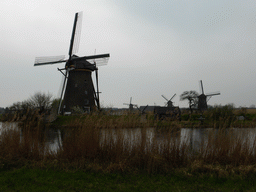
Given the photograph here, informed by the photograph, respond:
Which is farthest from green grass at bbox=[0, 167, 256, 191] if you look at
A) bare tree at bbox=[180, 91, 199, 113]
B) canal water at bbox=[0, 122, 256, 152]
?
bare tree at bbox=[180, 91, 199, 113]

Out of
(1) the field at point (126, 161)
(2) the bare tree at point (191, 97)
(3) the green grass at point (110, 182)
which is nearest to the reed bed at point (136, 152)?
(1) the field at point (126, 161)

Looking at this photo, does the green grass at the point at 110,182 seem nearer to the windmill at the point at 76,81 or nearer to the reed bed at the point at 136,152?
the reed bed at the point at 136,152

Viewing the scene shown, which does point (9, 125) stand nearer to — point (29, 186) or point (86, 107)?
point (29, 186)

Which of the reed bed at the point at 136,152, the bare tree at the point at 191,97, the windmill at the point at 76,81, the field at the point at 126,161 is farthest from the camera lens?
the bare tree at the point at 191,97

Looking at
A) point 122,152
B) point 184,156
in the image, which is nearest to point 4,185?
point 122,152

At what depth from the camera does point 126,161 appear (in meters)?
4.25

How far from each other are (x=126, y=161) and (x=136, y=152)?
Result: 0.30 m

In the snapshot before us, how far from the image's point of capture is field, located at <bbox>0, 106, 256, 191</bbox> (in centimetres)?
338

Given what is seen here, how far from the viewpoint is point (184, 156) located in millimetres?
4410

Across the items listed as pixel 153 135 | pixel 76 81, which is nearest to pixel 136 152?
pixel 153 135

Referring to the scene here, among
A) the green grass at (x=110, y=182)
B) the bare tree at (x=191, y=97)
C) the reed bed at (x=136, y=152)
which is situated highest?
the bare tree at (x=191, y=97)

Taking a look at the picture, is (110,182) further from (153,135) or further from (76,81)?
(76,81)

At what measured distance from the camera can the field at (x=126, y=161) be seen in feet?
11.1

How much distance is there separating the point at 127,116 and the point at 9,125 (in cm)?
341
